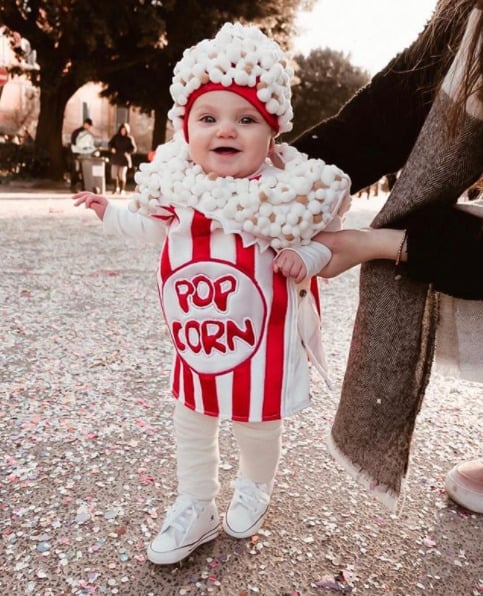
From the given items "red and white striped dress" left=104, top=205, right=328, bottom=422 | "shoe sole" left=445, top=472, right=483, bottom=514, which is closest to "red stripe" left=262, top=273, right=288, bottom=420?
"red and white striped dress" left=104, top=205, right=328, bottom=422

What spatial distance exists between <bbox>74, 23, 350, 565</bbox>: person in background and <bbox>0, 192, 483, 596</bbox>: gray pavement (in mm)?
158

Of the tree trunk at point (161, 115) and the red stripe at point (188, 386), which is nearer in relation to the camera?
the red stripe at point (188, 386)

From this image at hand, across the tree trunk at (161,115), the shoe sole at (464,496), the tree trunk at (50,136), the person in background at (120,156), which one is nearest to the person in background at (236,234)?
the shoe sole at (464,496)

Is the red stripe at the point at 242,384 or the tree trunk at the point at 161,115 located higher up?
the tree trunk at the point at 161,115

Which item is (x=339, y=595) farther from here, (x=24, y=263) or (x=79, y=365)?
(x=24, y=263)

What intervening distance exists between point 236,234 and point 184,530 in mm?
746

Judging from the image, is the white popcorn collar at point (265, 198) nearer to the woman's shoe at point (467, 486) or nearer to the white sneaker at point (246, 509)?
the white sneaker at point (246, 509)

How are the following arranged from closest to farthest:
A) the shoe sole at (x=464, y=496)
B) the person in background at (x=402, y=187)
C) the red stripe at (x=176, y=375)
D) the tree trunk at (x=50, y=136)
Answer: the person in background at (x=402, y=187), the red stripe at (x=176, y=375), the shoe sole at (x=464, y=496), the tree trunk at (x=50, y=136)

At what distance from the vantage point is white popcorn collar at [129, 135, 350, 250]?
1313 mm

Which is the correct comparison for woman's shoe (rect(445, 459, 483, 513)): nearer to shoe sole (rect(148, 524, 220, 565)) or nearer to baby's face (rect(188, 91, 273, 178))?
shoe sole (rect(148, 524, 220, 565))

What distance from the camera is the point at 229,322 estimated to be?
1356 millimetres

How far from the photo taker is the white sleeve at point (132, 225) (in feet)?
4.93

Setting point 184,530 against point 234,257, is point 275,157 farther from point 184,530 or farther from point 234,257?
point 184,530

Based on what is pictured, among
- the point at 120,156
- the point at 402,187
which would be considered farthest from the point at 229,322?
the point at 120,156
